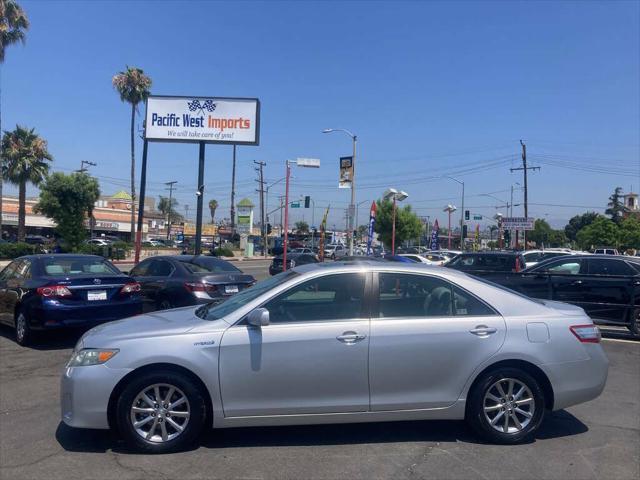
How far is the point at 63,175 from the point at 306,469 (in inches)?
1645

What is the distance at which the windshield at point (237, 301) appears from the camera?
4.89 meters

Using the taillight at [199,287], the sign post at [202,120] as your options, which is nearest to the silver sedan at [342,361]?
the taillight at [199,287]

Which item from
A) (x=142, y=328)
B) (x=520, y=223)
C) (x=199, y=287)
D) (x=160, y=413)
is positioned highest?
(x=520, y=223)

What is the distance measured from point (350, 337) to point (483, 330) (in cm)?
120

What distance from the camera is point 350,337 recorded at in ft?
15.1

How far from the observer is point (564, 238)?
341 ft

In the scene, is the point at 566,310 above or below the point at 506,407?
above

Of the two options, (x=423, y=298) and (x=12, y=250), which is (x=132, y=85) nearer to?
(x=12, y=250)

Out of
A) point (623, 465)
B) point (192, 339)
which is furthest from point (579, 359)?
point (192, 339)

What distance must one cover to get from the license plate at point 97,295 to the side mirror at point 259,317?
16.8 ft

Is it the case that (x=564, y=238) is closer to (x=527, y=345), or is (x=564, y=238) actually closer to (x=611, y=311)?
(x=611, y=311)

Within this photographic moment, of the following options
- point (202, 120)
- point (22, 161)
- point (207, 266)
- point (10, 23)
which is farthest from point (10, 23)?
point (207, 266)

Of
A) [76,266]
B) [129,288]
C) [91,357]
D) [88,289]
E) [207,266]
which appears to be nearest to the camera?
[91,357]

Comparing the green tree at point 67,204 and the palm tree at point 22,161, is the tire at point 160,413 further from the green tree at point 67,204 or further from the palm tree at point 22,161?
the palm tree at point 22,161
